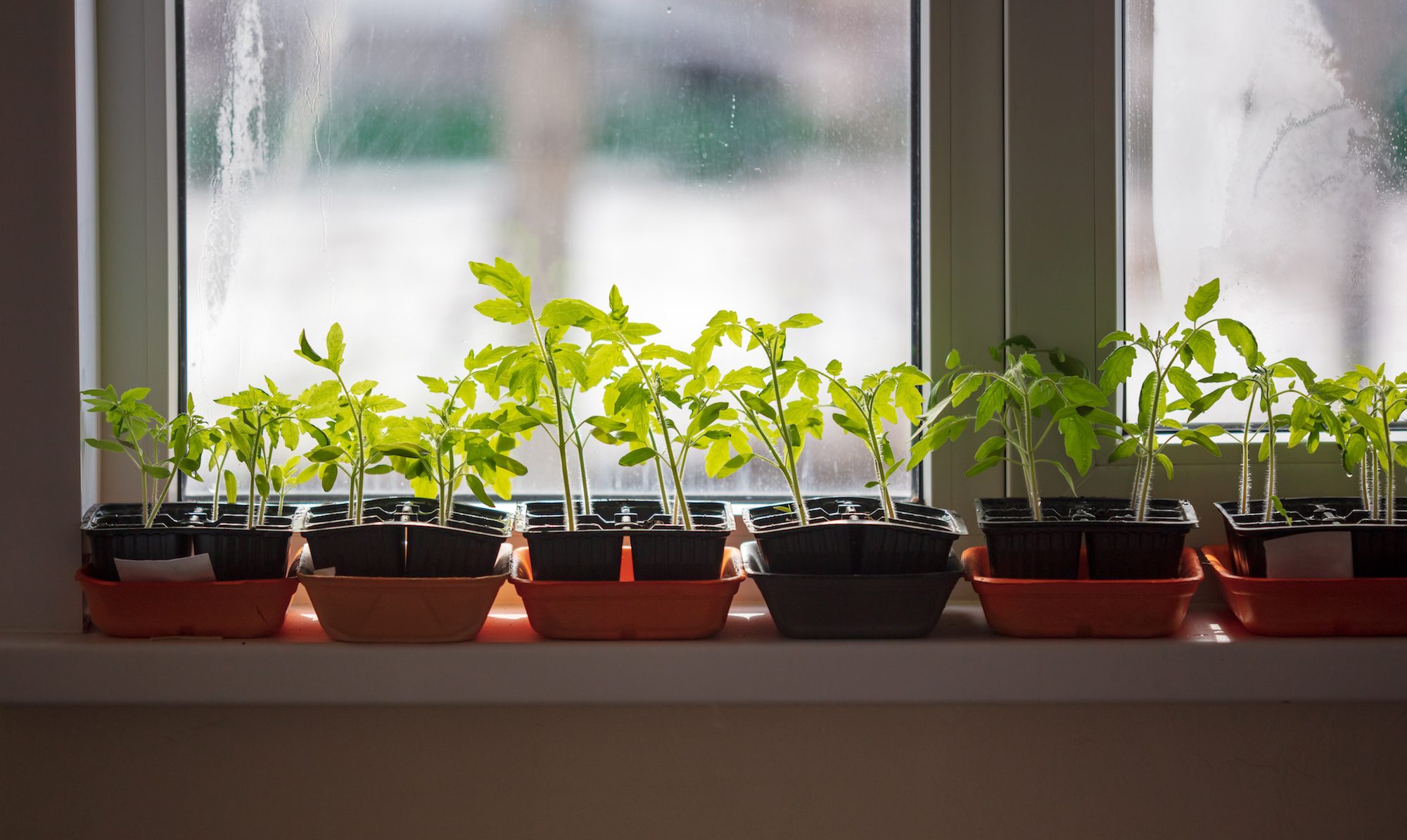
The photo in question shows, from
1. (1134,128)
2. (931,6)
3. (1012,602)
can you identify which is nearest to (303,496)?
(1012,602)

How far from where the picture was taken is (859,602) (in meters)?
1.01

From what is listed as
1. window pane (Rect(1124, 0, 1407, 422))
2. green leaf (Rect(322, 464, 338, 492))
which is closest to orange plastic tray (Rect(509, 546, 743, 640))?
green leaf (Rect(322, 464, 338, 492))

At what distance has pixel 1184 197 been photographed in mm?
1246

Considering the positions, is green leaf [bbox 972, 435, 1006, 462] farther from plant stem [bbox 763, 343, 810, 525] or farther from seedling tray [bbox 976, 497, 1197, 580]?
plant stem [bbox 763, 343, 810, 525]

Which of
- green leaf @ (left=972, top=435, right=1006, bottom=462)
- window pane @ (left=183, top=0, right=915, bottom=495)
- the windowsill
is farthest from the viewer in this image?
window pane @ (left=183, top=0, right=915, bottom=495)

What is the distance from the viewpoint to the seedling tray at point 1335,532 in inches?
40.2

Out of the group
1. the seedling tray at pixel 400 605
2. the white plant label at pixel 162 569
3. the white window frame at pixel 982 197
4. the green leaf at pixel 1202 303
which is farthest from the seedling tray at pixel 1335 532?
the white plant label at pixel 162 569

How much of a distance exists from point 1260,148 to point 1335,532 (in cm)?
54

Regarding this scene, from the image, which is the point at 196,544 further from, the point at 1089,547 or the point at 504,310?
the point at 1089,547

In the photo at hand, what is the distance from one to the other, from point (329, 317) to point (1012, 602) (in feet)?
3.08

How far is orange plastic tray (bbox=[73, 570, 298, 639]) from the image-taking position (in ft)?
3.32

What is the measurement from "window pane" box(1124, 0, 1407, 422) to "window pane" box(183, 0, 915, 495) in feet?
1.07

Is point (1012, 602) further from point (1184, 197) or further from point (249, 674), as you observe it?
point (249, 674)

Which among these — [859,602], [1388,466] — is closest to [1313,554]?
[1388,466]
